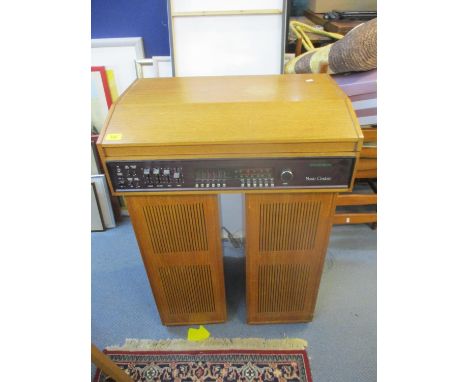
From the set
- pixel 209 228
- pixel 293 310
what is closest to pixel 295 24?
pixel 209 228

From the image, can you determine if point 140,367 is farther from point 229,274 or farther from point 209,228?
point 209,228

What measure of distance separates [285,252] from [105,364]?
722 mm

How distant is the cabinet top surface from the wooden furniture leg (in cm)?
68

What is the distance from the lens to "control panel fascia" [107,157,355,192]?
2.95 ft

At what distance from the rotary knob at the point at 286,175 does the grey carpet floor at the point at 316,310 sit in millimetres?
797

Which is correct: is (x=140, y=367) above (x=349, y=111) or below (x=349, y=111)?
below

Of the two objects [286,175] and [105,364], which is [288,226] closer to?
[286,175]

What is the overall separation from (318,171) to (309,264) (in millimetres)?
415

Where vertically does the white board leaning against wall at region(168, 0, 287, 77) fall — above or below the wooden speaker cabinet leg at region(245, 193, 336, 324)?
above

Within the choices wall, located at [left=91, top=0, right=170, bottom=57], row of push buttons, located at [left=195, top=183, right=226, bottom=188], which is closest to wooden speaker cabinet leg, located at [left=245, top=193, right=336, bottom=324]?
row of push buttons, located at [left=195, top=183, right=226, bottom=188]

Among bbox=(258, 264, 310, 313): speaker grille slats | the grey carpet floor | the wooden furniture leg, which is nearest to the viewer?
the wooden furniture leg

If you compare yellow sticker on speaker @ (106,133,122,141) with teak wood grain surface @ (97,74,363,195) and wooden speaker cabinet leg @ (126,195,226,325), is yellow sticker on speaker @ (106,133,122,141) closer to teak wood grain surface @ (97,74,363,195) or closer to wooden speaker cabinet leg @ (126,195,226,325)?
teak wood grain surface @ (97,74,363,195)

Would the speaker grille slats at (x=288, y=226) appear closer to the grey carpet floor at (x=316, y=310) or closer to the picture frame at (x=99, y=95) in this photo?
the grey carpet floor at (x=316, y=310)
